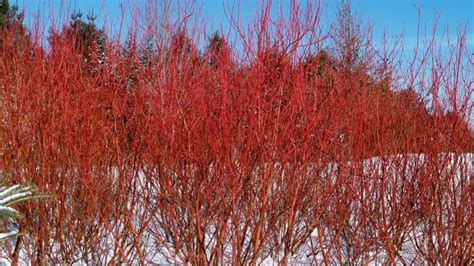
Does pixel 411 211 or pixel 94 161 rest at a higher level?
pixel 94 161

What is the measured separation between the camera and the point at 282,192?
3756 millimetres

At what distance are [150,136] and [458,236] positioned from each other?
7.19 ft

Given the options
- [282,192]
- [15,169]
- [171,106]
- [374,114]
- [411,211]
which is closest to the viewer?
[171,106]

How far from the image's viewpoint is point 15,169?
4.36 meters

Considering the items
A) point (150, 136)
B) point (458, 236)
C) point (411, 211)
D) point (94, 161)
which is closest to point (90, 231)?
point (94, 161)

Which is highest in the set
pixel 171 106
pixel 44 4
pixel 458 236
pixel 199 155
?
pixel 44 4

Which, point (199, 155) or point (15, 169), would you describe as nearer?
point (199, 155)

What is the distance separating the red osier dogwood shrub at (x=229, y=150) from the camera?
11.4 feet

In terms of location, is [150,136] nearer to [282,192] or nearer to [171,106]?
[171,106]

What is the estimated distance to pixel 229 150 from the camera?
3.38 meters

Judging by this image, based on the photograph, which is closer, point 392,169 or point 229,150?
point 229,150

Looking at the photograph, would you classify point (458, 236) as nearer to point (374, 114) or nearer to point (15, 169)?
point (374, 114)

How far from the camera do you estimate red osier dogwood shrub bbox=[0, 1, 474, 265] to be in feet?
11.4

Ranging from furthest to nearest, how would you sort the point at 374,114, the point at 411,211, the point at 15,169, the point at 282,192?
the point at 374,114 < the point at 15,169 < the point at 411,211 < the point at 282,192
